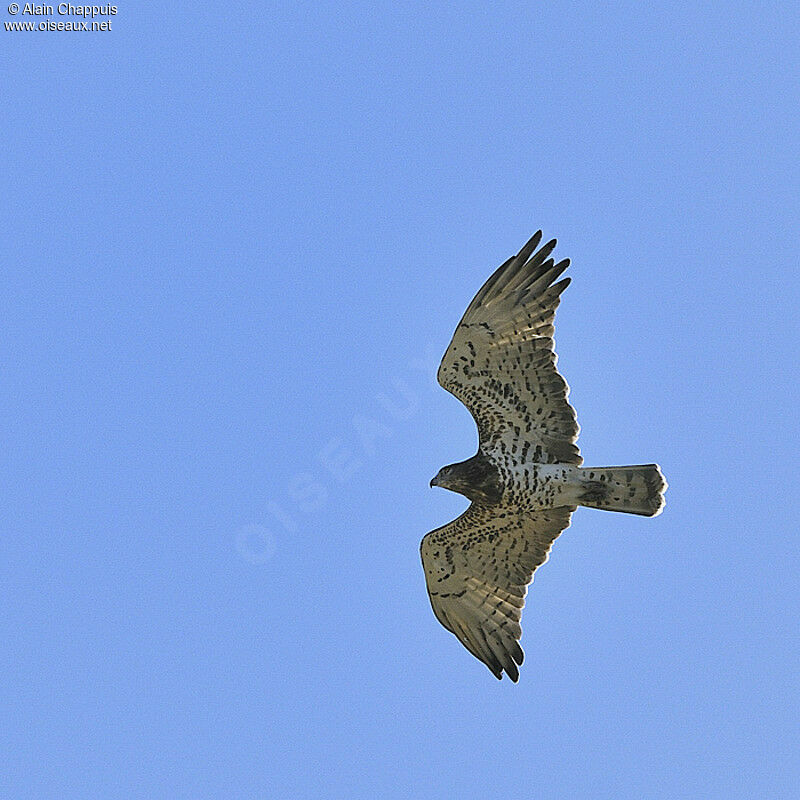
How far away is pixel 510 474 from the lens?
12797 mm

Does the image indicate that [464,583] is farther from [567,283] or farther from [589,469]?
[567,283]

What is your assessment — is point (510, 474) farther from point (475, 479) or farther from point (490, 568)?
point (490, 568)

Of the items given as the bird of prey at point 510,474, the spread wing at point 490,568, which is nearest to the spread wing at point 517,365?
the bird of prey at point 510,474

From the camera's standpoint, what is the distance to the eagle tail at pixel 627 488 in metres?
12.4

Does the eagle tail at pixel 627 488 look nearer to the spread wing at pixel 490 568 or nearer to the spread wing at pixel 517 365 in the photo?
the spread wing at pixel 517 365

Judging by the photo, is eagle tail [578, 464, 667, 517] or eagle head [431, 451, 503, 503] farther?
eagle head [431, 451, 503, 503]

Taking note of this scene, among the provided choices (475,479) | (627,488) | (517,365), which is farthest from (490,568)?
(517,365)

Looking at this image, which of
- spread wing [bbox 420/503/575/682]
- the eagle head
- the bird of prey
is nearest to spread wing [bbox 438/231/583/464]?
the bird of prey

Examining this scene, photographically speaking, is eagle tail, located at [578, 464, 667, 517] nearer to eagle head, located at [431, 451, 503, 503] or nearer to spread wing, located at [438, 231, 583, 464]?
spread wing, located at [438, 231, 583, 464]

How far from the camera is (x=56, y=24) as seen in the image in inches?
629

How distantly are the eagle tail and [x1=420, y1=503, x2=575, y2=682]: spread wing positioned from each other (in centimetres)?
51

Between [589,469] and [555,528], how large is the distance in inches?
36.8

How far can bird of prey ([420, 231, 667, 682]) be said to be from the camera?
40.6 ft

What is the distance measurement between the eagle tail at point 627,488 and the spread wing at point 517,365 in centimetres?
28
